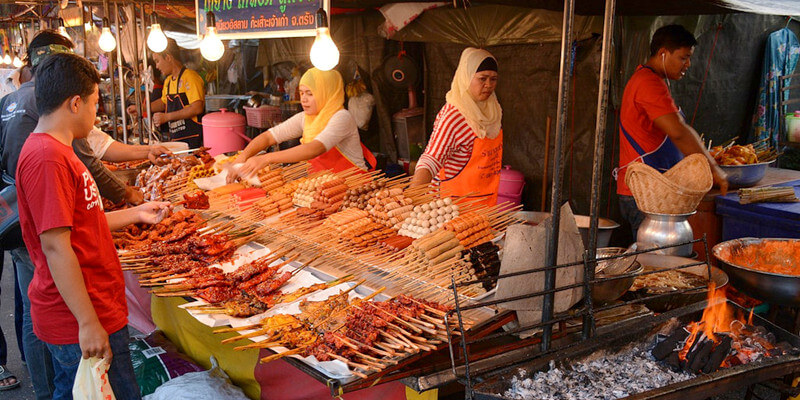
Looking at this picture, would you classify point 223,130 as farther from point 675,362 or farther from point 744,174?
point 675,362

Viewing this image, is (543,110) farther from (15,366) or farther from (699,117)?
(15,366)

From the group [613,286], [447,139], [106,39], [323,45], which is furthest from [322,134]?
[613,286]

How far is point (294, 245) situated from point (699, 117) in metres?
5.88

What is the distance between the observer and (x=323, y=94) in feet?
19.2

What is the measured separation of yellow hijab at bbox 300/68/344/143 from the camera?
5805 millimetres

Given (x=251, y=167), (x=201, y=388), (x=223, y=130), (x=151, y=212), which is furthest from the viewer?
(x=223, y=130)

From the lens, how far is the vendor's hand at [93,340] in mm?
2895

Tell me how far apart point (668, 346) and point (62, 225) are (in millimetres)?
2959

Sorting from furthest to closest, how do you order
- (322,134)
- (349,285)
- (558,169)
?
(322,134), (349,285), (558,169)

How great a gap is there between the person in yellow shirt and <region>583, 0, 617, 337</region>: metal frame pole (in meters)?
7.61

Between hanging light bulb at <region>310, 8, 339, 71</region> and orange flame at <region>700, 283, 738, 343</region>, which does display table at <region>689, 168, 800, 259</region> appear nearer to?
orange flame at <region>700, 283, 738, 343</region>

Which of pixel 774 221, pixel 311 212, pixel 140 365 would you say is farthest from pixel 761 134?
pixel 140 365

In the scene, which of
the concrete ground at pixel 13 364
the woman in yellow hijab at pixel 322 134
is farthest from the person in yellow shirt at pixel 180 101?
the woman in yellow hijab at pixel 322 134

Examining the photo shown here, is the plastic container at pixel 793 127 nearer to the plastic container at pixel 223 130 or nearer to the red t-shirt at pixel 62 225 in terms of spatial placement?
the plastic container at pixel 223 130
